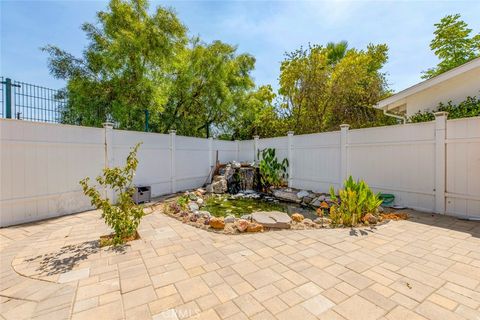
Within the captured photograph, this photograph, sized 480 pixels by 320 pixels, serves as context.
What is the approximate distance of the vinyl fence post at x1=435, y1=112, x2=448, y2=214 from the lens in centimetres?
452

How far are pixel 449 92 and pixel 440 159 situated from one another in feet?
8.16

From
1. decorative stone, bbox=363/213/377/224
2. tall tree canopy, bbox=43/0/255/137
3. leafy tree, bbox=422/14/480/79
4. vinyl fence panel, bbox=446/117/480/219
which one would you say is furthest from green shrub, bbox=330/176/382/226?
leafy tree, bbox=422/14/480/79

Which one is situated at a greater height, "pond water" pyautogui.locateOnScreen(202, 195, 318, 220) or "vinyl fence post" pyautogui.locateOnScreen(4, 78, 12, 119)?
"vinyl fence post" pyautogui.locateOnScreen(4, 78, 12, 119)

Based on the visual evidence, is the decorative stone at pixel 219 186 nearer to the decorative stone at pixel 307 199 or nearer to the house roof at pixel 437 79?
the decorative stone at pixel 307 199

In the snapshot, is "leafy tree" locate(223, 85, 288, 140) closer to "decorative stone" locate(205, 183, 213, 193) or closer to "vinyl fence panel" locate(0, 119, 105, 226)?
"decorative stone" locate(205, 183, 213, 193)

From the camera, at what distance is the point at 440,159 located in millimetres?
4562

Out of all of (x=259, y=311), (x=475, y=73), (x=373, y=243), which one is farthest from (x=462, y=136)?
(x=259, y=311)

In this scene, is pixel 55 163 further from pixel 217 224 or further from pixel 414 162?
pixel 414 162

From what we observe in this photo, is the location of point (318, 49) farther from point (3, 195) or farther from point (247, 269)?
point (3, 195)

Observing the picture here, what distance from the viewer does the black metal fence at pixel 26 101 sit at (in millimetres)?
4523

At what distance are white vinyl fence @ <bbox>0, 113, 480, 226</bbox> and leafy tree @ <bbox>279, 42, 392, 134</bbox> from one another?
3820 millimetres

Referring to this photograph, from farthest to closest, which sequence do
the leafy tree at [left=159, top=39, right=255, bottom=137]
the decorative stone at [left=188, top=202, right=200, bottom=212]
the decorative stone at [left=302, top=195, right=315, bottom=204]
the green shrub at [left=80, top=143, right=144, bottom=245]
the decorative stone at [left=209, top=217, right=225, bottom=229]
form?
the leafy tree at [left=159, top=39, right=255, bottom=137] → the decorative stone at [left=302, top=195, right=315, bottom=204] → the decorative stone at [left=188, top=202, right=200, bottom=212] → the decorative stone at [left=209, top=217, right=225, bottom=229] → the green shrub at [left=80, top=143, right=144, bottom=245]

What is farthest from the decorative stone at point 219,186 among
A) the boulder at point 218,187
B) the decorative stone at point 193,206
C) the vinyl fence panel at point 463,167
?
the vinyl fence panel at point 463,167

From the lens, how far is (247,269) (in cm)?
258
